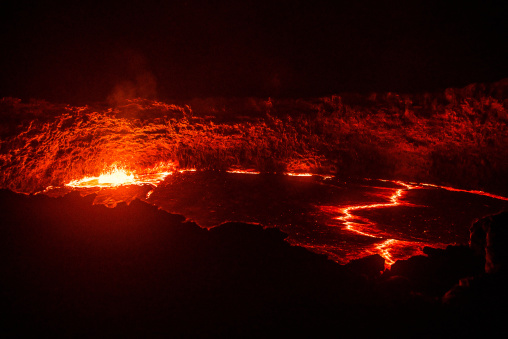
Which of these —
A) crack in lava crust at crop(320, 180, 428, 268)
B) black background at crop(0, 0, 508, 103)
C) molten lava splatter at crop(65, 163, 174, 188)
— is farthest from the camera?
molten lava splatter at crop(65, 163, 174, 188)

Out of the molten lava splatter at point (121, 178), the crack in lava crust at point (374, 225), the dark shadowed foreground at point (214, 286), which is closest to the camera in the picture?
the dark shadowed foreground at point (214, 286)

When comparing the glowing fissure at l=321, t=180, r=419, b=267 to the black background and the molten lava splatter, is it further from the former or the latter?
the molten lava splatter

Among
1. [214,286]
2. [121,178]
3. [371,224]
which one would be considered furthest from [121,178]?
→ [214,286]

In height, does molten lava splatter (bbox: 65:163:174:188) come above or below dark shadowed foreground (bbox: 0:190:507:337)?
above

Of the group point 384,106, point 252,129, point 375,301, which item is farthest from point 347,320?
point 252,129

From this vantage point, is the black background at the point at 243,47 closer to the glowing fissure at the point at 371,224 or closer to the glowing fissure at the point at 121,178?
the glowing fissure at the point at 121,178

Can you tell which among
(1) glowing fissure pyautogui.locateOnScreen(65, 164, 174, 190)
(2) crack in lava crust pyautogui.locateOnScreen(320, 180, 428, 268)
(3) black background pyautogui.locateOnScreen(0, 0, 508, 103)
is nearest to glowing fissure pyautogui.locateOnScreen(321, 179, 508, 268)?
(2) crack in lava crust pyautogui.locateOnScreen(320, 180, 428, 268)

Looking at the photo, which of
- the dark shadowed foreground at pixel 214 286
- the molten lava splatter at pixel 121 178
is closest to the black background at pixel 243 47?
the molten lava splatter at pixel 121 178

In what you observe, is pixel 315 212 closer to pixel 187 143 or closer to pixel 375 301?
pixel 375 301
